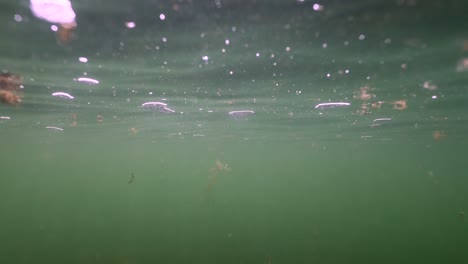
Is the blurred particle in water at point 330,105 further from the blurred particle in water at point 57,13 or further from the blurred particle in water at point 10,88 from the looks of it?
the blurred particle in water at point 10,88

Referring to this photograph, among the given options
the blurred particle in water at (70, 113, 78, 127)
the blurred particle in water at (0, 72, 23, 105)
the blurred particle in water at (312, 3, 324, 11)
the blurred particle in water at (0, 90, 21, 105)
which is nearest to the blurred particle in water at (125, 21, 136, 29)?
the blurred particle in water at (312, 3, 324, 11)

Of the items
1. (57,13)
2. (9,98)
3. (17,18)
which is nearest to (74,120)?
(9,98)

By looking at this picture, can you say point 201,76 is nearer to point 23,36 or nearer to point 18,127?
point 23,36

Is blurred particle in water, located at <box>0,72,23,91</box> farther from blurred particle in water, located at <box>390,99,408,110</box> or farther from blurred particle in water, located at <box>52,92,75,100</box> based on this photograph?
blurred particle in water, located at <box>390,99,408,110</box>

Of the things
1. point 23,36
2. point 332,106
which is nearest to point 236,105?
point 332,106

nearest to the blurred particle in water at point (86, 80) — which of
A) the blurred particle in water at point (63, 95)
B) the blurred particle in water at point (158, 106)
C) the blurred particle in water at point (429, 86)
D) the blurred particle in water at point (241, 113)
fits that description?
the blurred particle in water at point (63, 95)
